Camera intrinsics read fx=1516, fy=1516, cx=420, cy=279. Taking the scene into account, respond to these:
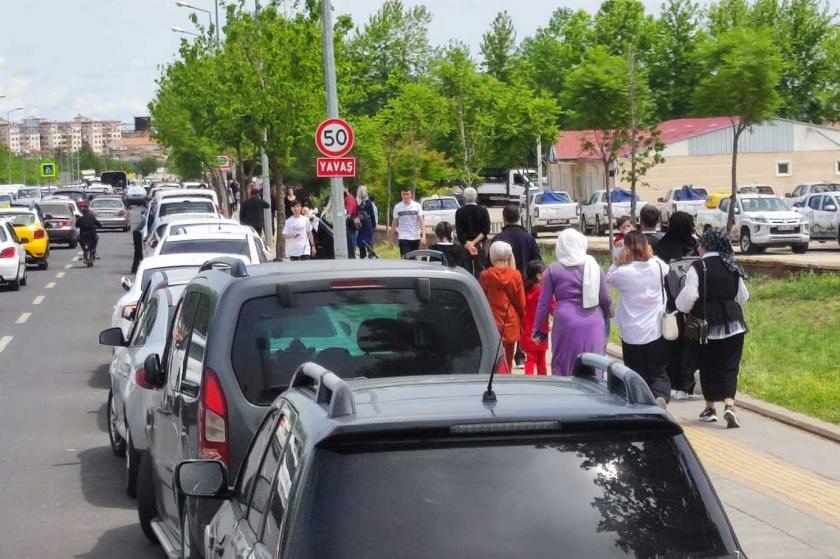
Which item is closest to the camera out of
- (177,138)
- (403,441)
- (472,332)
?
(403,441)

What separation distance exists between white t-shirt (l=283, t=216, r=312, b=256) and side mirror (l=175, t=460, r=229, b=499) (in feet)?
67.6

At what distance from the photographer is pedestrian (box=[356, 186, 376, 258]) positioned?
30.8m

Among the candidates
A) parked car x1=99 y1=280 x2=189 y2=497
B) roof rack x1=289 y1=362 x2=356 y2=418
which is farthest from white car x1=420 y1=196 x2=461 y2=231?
roof rack x1=289 y1=362 x2=356 y2=418

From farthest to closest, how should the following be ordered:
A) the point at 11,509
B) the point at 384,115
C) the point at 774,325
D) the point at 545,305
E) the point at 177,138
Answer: the point at 177,138 < the point at 384,115 < the point at 774,325 < the point at 545,305 < the point at 11,509

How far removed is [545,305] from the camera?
37.8 feet

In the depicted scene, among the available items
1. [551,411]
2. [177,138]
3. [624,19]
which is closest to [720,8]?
[624,19]

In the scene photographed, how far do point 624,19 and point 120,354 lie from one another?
72.3m

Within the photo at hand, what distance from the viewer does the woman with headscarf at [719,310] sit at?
1209 centimetres

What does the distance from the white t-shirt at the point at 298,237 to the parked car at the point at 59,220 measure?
2706 centimetres

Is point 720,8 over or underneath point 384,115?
over

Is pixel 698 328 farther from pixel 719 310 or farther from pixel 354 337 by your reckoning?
pixel 354 337

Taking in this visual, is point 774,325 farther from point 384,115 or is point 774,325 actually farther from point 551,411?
point 384,115

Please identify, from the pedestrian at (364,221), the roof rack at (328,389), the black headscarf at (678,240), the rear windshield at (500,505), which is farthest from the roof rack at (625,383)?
the pedestrian at (364,221)

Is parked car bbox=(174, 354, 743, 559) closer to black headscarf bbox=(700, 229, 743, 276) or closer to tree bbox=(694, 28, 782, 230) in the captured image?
black headscarf bbox=(700, 229, 743, 276)
